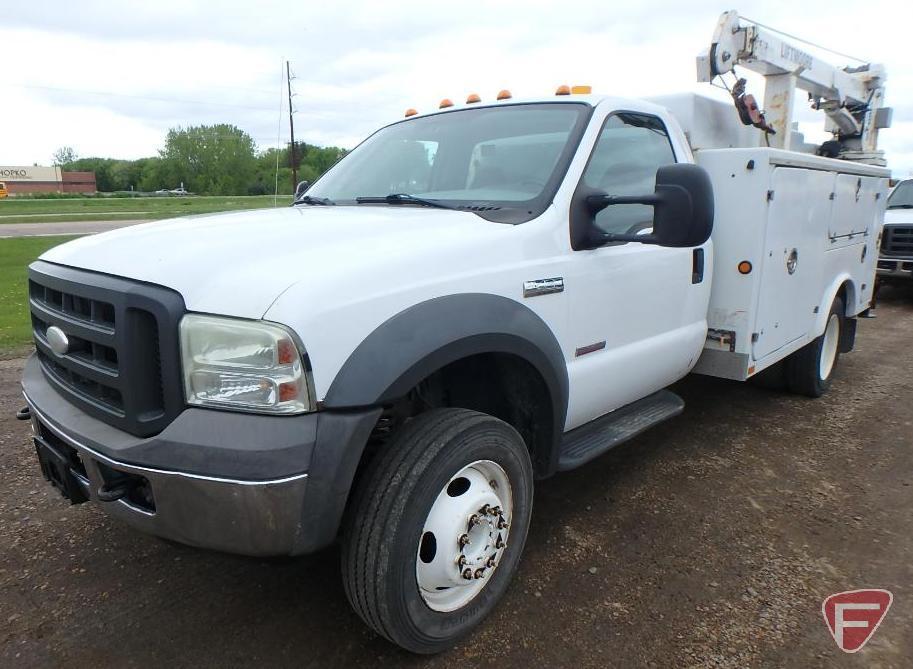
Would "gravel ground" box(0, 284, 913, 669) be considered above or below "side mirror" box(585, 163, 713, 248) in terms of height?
below

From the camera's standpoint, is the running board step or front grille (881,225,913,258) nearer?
the running board step

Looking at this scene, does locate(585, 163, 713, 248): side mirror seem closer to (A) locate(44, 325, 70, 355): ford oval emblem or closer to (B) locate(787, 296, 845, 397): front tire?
(A) locate(44, 325, 70, 355): ford oval emblem

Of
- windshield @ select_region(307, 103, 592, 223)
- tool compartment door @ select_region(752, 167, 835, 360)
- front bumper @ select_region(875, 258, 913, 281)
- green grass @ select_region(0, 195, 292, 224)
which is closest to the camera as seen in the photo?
windshield @ select_region(307, 103, 592, 223)

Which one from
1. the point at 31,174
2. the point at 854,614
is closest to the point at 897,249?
the point at 854,614

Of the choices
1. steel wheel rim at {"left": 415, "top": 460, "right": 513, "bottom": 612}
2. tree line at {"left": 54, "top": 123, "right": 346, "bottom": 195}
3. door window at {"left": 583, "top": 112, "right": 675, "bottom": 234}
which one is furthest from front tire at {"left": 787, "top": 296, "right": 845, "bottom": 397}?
tree line at {"left": 54, "top": 123, "right": 346, "bottom": 195}

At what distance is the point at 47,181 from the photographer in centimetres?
8944

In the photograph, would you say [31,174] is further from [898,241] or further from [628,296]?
[628,296]

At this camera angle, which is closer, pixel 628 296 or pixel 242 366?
pixel 242 366

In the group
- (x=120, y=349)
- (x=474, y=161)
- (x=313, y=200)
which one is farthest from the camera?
(x=313, y=200)

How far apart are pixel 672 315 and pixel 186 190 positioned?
90419 mm

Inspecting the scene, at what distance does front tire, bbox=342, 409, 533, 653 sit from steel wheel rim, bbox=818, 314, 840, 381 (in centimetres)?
385

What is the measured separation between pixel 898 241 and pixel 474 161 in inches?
381

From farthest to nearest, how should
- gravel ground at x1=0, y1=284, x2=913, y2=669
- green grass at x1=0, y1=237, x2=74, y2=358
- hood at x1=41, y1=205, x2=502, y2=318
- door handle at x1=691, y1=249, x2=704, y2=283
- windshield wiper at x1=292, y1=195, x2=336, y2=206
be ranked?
green grass at x1=0, y1=237, x2=74, y2=358
door handle at x1=691, y1=249, x2=704, y2=283
windshield wiper at x1=292, y1=195, x2=336, y2=206
gravel ground at x1=0, y1=284, x2=913, y2=669
hood at x1=41, y1=205, x2=502, y2=318

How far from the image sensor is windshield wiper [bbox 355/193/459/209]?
288cm
